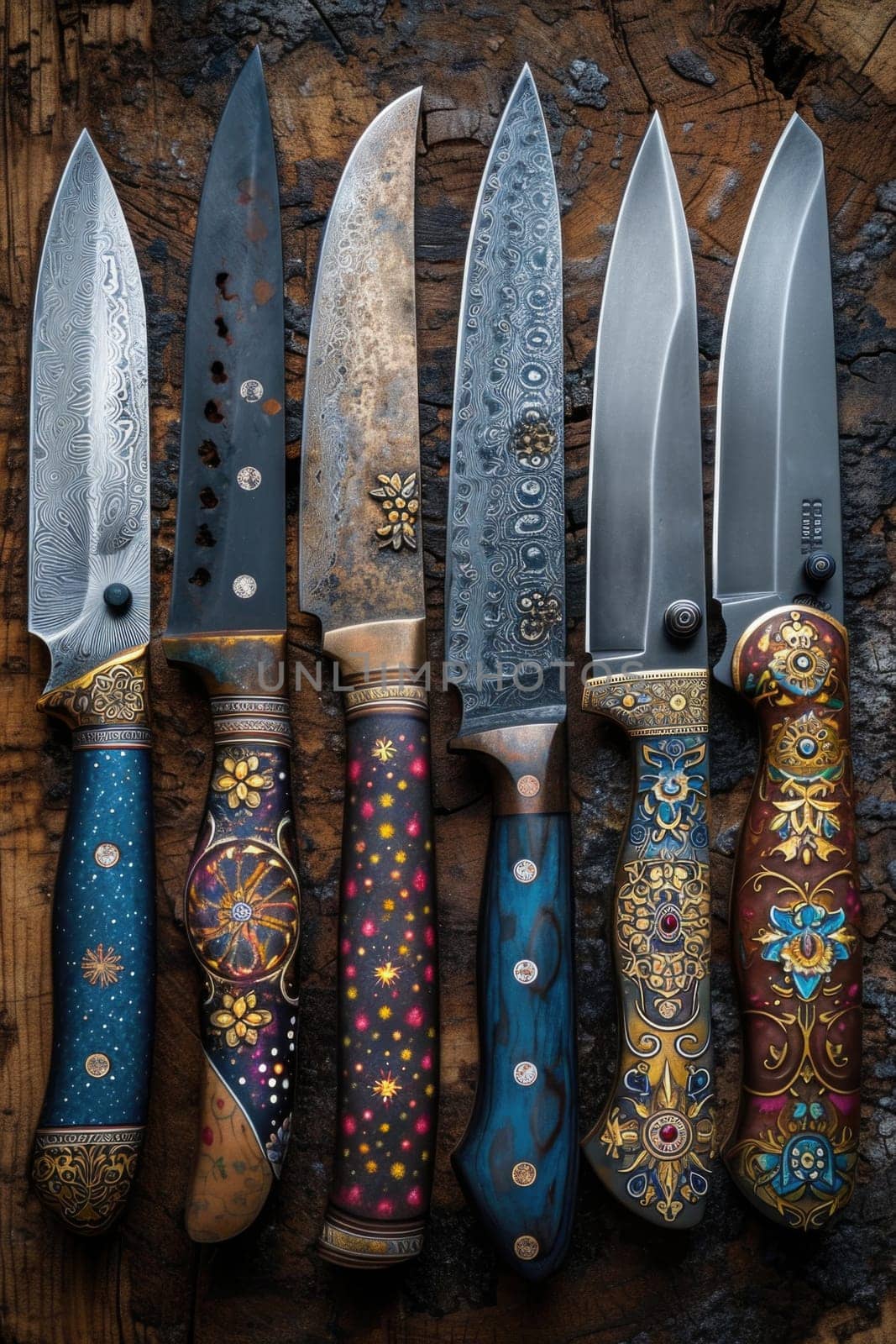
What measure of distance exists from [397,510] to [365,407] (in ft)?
0.48

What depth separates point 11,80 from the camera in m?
1.71

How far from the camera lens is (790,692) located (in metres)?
1.52

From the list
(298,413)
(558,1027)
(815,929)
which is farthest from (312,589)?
(815,929)

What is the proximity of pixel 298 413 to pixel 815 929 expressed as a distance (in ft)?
3.17

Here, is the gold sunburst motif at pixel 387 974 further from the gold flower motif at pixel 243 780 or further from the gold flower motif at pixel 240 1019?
the gold flower motif at pixel 243 780

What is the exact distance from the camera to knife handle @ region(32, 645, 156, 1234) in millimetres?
1409

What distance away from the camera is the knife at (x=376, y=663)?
1408mm

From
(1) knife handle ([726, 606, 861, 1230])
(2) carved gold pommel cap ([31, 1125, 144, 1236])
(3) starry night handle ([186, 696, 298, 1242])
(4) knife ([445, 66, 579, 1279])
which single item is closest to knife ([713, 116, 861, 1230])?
(1) knife handle ([726, 606, 861, 1230])

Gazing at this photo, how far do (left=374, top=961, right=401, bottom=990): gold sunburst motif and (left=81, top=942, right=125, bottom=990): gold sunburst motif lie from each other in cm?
31

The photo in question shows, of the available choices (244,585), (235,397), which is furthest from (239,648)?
(235,397)

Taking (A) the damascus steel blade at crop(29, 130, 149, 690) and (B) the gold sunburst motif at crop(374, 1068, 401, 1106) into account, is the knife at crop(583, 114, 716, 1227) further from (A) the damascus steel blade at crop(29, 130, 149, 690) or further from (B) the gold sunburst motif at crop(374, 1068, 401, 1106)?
(A) the damascus steel blade at crop(29, 130, 149, 690)

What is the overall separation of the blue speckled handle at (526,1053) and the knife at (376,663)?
7 cm

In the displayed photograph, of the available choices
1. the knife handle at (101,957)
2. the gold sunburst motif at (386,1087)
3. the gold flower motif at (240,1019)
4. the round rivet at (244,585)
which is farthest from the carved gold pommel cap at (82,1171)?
the round rivet at (244,585)

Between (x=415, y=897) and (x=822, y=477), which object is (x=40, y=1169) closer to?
(x=415, y=897)
